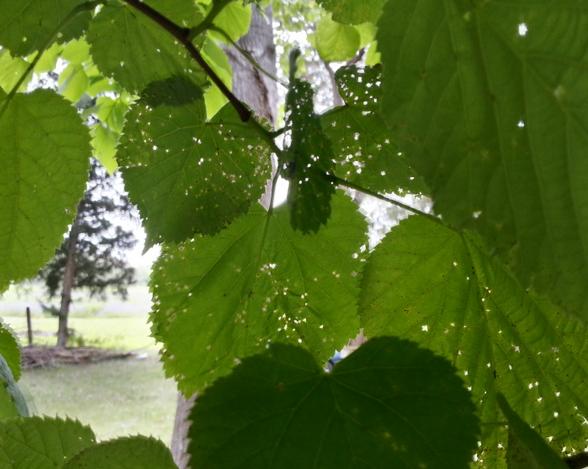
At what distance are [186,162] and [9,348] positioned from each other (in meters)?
0.25

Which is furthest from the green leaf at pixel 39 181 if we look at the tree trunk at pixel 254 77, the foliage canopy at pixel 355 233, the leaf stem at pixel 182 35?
the tree trunk at pixel 254 77

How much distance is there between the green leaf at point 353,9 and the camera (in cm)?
41

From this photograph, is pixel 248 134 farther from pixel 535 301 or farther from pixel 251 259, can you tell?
pixel 535 301

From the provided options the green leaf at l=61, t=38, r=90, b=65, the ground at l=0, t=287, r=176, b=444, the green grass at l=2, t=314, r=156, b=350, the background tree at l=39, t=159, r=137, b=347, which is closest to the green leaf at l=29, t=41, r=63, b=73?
the green leaf at l=61, t=38, r=90, b=65

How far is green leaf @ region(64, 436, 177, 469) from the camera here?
11.1 inches

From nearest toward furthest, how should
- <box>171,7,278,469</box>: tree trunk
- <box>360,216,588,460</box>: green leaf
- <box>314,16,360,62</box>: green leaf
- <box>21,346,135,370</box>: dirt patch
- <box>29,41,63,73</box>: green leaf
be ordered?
<box>360,216,588,460</box>: green leaf → <box>314,16,360,62</box>: green leaf → <box>29,41,63,73</box>: green leaf → <box>171,7,278,469</box>: tree trunk → <box>21,346,135,370</box>: dirt patch

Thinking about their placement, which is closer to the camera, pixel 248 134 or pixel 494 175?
pixel 494 175

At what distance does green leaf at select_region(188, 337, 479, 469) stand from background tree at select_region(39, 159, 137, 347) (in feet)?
14.9

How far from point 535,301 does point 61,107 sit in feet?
1.08

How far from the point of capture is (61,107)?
0.42 meters

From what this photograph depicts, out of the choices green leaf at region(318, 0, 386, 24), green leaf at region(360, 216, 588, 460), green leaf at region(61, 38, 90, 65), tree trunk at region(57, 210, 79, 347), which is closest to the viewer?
green leaf at region(360, 216, 588, 460)

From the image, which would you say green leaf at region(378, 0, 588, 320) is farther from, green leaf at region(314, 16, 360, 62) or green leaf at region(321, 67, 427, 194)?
green leaf at region(314, 16, 360, 62)

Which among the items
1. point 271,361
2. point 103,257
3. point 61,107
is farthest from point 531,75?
point 103,257

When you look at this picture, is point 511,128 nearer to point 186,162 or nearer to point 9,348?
point 186,162
